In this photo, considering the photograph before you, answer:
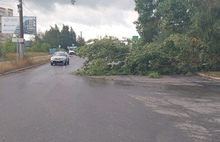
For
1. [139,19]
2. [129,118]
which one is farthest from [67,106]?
[139,19]

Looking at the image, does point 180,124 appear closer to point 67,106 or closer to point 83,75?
point 67,106

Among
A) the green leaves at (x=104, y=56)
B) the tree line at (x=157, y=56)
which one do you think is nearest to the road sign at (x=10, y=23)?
the tree line at (x=157, y=56)

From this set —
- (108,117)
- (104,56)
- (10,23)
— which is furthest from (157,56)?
(10,23)

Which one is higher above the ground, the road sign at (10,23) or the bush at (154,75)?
the road sign at (10,23)

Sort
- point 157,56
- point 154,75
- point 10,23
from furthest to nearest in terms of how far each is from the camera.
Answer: point 10,23
point 157,56
point 154,75

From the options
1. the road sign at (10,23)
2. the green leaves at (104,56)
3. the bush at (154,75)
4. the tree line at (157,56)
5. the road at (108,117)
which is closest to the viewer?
the road at (108,117)

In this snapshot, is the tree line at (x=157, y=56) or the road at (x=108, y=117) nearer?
the road at (x=108, y=117)

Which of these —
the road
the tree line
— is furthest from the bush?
the road

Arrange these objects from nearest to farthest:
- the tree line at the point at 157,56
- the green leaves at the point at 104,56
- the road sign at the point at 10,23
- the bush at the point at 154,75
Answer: the bush at the point at 154,75, the tree line at the point at 157,56, the green leaves at the point at 104,56, the road sign at the point at 10,23

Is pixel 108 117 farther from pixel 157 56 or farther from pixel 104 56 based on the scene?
pixel 104 56

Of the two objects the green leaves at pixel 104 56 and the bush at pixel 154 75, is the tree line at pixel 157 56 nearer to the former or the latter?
the green leaves at pixel 104 56

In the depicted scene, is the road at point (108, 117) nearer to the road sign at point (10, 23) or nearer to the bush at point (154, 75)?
the bush at point (154, 75)

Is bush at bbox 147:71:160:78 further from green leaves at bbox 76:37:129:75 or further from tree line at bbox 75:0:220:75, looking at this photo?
green leaves at bbox 76:37:129:75

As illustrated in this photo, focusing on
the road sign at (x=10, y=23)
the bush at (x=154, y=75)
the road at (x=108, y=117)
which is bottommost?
the bush at (x=154, y=75)
